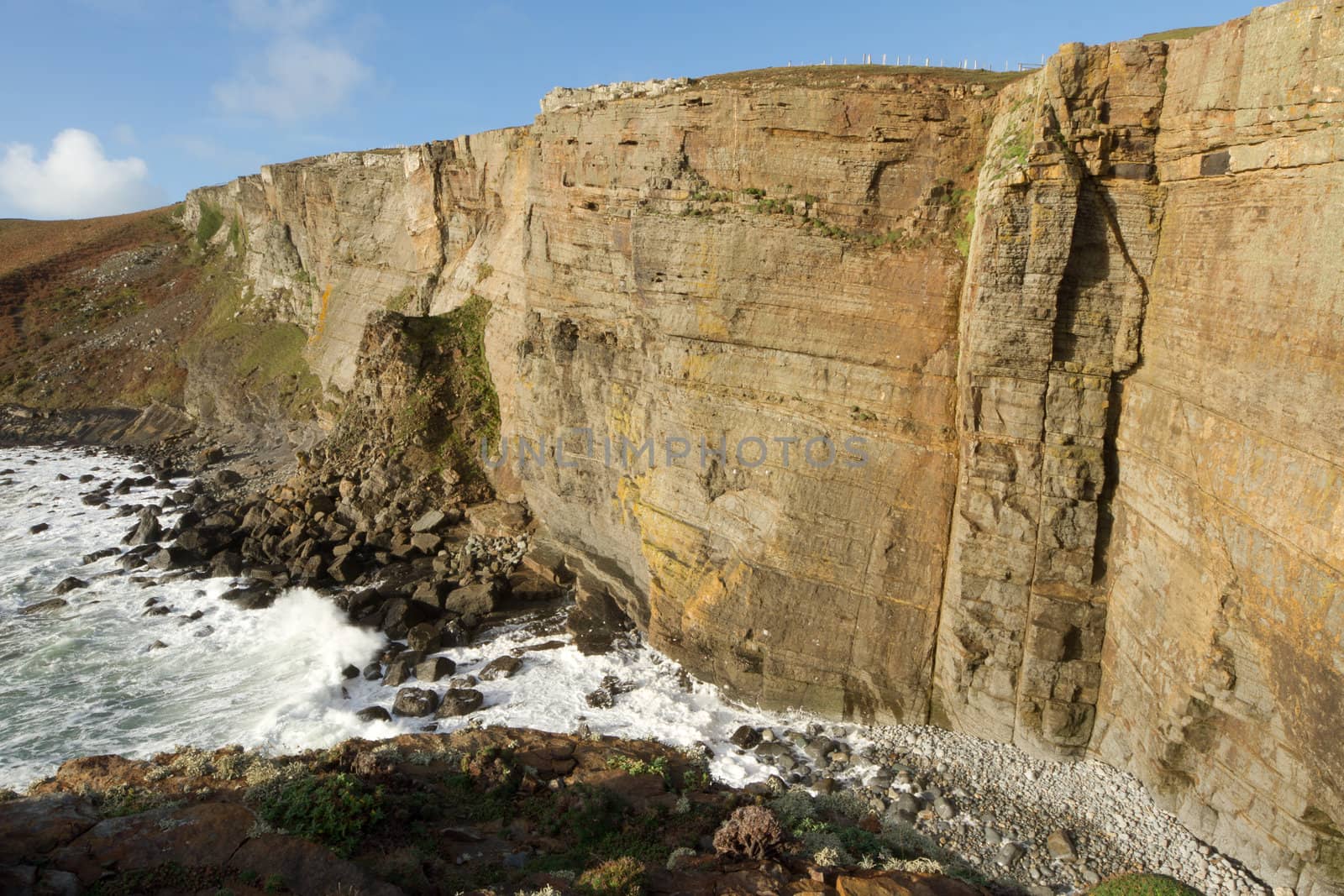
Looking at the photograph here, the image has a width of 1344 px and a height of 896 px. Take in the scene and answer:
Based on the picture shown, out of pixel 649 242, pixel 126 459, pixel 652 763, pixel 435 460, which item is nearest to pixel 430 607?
pixel 435 460

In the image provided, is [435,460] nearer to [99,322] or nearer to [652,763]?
[652,763]

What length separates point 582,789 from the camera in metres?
11.1

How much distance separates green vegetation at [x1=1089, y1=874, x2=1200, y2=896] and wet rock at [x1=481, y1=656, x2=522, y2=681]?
10.5 m

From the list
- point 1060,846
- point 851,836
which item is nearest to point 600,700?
point 851,836

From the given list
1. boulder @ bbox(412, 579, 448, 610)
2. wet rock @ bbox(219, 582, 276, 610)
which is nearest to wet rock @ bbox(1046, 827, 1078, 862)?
boulder @ bbox(412, 579, 448, 610)

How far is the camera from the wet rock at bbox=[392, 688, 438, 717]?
1449cm

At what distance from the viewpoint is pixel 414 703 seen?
14.5m

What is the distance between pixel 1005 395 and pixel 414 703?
37.9ft

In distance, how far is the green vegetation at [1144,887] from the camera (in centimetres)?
850

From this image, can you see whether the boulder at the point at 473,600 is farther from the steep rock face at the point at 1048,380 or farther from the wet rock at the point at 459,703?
the steep rock face at the point at 1048,380

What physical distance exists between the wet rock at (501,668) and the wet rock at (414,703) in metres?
1.18

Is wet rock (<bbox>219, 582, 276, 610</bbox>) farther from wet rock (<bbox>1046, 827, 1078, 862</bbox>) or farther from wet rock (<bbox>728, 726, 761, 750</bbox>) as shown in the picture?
wet rock (<bbox>1046, 827, 1078, 862</bbox>)

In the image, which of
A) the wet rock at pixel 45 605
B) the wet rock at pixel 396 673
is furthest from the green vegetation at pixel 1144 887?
the wet rock at pixel 45 605

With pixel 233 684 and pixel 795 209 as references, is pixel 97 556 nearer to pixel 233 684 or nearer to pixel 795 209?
pixel 233 684
